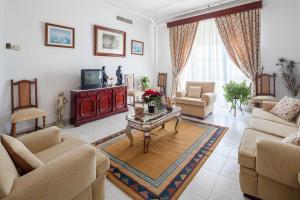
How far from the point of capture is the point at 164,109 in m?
3.15

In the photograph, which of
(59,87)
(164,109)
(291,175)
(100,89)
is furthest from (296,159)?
(59,87)

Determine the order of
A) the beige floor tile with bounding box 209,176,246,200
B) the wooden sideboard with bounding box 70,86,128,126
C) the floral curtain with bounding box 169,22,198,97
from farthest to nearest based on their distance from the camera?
the floral curtain with bounding box 169,22,198,97, the wooden sideboard with bounding box 70,86,128,126, the beige floor tile with bounding box 209,176,246,200

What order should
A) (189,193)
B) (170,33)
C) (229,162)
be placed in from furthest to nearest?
(170,33)
(229,162)
(189,193)

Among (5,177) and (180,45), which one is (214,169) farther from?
(180,45)

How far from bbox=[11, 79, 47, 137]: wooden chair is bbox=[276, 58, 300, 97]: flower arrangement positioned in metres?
5.31

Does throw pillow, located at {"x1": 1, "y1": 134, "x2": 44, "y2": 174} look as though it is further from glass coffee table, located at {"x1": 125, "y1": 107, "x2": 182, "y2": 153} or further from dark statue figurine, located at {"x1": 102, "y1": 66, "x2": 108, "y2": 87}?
dark statue figurine, located at {"x1": 102, "y1": 66, "x2": 108, "y2": 87}

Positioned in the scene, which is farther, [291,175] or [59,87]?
[59,87]

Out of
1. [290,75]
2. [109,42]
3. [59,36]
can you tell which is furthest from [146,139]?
[290,75]

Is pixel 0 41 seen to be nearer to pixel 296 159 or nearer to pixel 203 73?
pixel 296 159

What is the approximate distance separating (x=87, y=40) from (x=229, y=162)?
13.1ft

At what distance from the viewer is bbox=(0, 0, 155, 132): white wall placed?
3025mm

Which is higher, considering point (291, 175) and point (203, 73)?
point (203, 73)

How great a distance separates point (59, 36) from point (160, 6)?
117 inches

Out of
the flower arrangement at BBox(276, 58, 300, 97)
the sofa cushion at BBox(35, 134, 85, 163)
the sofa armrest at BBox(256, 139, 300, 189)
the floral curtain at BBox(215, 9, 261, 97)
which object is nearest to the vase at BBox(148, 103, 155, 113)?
the sofa cushion at BBox(35, 134, 85, 163)
